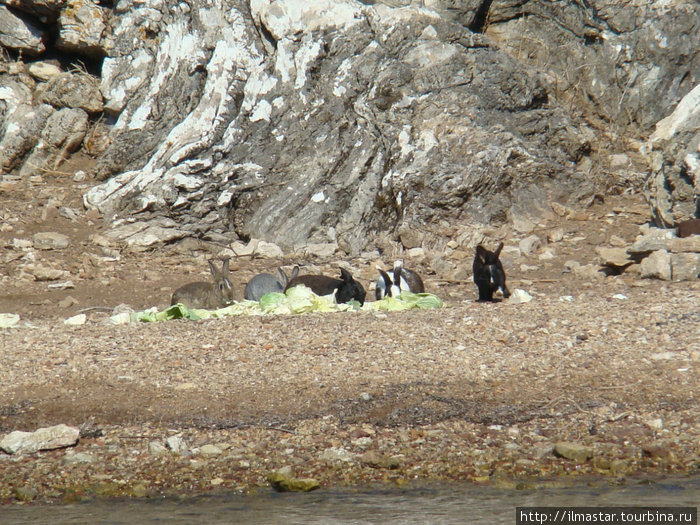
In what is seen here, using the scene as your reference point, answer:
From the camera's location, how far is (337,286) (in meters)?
10.4

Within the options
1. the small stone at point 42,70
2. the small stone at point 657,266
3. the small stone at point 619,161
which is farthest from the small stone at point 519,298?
the small stone at point 42,70

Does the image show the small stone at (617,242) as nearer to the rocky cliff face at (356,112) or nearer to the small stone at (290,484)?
the rocky cliff face at (356,112)

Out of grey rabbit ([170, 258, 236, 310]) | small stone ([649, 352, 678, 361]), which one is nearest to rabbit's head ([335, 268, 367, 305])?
grey rabbit ([170, 258, 236, 310])

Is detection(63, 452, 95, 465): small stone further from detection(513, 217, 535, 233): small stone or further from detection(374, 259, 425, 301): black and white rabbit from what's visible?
detection(513, 217, 535, 233): small stone

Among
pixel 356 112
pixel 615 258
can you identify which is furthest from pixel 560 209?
pixel 356 112

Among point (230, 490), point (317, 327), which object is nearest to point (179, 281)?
point (317, 327)

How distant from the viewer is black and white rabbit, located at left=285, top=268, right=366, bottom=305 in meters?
10.3

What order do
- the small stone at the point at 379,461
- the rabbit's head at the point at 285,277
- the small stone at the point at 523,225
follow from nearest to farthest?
the small stone at the point at 379,461 < the rabbit's head at the point at 285,277 < the small stone at the point at 523,225

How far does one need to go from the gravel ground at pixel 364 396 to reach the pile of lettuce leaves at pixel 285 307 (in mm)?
541

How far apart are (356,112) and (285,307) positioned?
5.87m

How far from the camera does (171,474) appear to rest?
527 centimetres

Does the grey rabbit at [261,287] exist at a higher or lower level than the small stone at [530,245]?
lower

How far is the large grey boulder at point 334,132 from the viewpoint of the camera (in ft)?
44.3

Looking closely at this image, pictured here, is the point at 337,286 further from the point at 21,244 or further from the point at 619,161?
the point at 619,161
